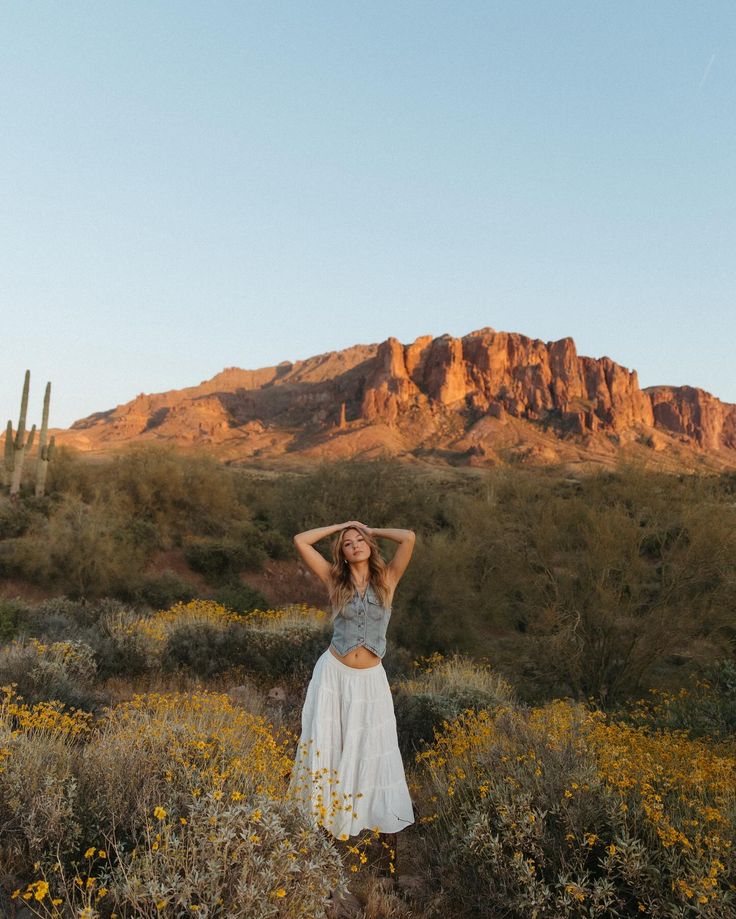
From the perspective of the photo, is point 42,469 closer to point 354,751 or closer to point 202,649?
point 202,649

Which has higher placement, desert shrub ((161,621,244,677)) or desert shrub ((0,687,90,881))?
desert shrub ((0,687,90,881))

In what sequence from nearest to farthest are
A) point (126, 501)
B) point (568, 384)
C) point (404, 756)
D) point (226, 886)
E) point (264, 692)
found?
point (226, 886), point (404, 756), point (264, 692), point (126, 501), point (568, 384)

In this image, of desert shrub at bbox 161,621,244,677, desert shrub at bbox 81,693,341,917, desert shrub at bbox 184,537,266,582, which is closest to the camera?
desert shrub at bbox 81,693,341,917

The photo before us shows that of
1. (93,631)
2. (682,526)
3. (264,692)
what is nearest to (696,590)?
(682,526)

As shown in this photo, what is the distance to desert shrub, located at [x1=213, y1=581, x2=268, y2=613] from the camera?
45.2ft

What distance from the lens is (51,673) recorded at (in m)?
6.07

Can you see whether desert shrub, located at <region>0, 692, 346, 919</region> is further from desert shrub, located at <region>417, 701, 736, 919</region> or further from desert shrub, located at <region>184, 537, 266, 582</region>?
desert shrub, located at <region>184, 537, 266, 582</region>

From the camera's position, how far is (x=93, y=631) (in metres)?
8.27

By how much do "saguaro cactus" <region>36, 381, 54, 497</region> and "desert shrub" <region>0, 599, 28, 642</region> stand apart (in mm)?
12313

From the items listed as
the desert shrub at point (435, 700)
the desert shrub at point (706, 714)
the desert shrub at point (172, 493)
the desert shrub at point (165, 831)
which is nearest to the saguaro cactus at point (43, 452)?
the desert shrub at point (172, 493)

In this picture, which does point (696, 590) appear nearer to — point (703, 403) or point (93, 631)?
point (93, 631)

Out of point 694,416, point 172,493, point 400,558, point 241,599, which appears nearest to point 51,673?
point 400,558

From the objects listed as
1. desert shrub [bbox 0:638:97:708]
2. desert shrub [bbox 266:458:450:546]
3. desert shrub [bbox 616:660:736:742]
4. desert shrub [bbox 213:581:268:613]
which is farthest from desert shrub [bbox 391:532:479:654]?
desert shrub [bbox 266:458:450:546]

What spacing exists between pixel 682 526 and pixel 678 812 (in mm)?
6726
